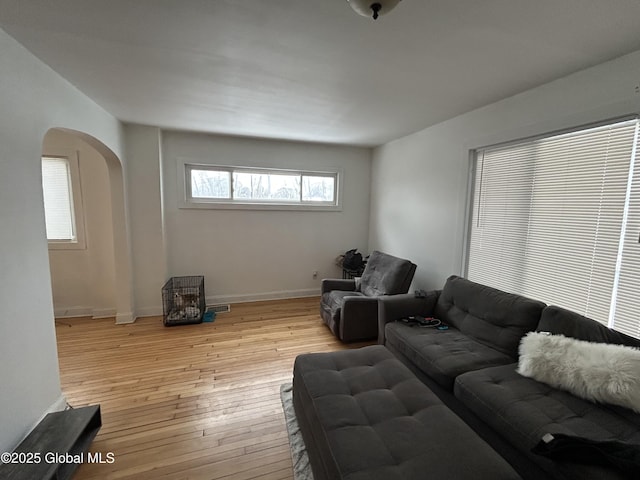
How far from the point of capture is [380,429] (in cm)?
128

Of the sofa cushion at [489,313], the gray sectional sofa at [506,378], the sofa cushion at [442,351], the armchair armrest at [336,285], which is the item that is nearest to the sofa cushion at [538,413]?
the gray sectional sofa at [506,378]

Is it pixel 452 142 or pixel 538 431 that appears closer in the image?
pixel 538 431

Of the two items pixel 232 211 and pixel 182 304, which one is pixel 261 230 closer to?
pixel 232 211

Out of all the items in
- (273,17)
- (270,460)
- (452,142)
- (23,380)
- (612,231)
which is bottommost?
(270,460)

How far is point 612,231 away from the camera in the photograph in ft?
5.96

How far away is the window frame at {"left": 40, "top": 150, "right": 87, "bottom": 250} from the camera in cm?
342

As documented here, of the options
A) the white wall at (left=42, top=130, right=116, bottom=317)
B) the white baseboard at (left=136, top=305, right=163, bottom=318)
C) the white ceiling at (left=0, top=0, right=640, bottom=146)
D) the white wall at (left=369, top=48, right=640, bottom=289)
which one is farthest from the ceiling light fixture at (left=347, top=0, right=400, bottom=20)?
the white baseboard at (left=136, top=305, right=163, bottom=318)

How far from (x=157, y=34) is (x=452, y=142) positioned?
9.00 feet

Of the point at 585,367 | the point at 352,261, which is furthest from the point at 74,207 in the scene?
the point at 585,367

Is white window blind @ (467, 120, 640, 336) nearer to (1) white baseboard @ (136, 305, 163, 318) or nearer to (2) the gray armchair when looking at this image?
(2) the gray armchair

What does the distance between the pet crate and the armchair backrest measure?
2133 millimetres

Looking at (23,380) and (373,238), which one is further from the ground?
(373,238)

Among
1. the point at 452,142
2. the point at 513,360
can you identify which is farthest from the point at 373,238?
the point at 513,360

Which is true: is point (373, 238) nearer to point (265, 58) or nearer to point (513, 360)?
point (513, 360)
